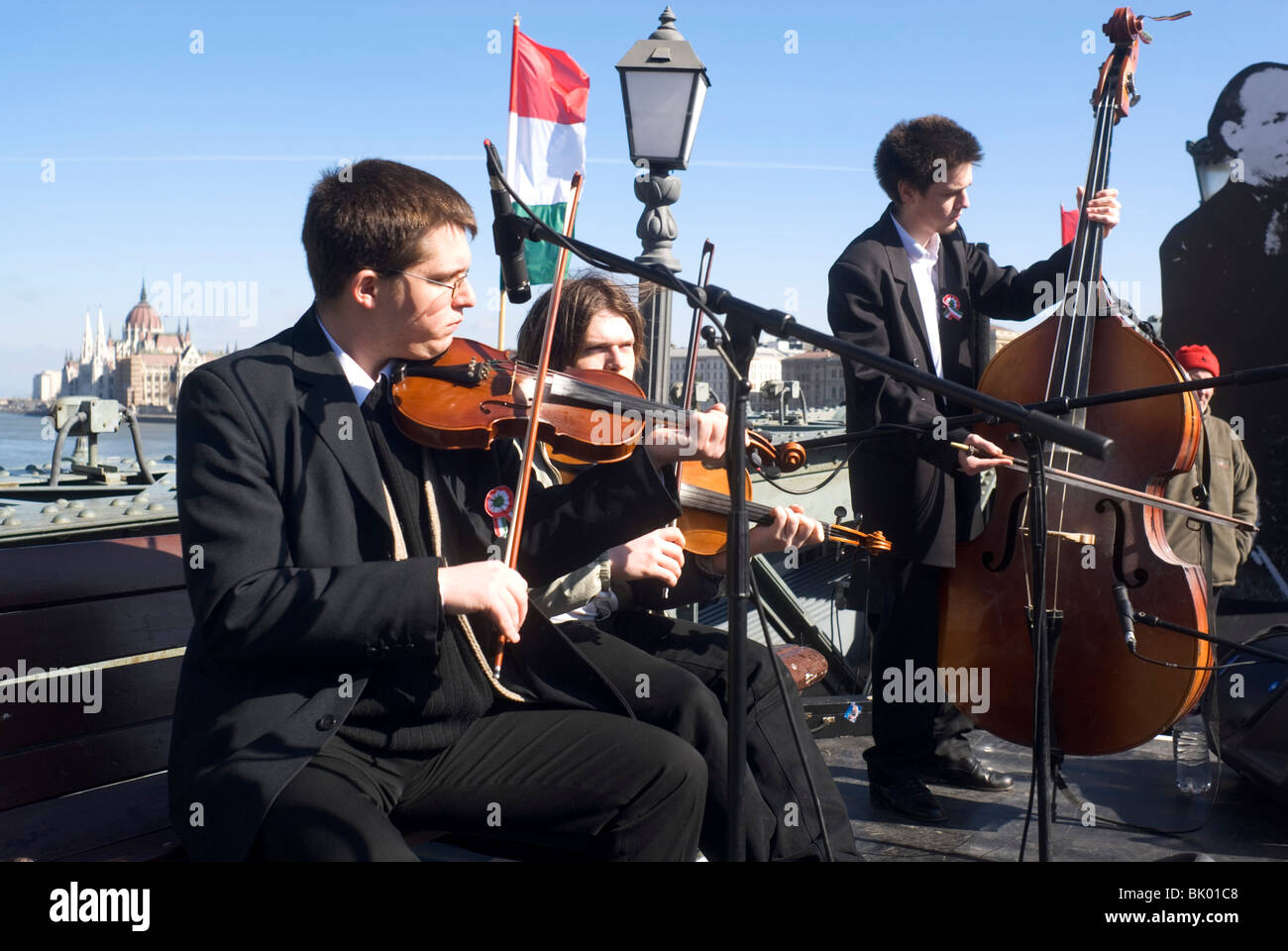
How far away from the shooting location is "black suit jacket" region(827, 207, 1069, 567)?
11.4 feet

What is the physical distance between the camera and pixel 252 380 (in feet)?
6.81

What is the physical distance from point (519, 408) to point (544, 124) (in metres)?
5.50

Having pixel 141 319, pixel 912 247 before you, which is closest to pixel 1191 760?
pixel 912 247

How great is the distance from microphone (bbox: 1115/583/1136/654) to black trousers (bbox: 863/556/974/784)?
0.56 meters

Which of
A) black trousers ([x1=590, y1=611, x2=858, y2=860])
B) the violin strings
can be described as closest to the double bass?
black trousers ([x1=590, y1=611, x2=858, y2=860])

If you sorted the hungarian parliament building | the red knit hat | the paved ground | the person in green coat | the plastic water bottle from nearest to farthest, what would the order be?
the paved ground → the plastic water bottle → the person in green coat → the red knit hat → the hungarian parliament building

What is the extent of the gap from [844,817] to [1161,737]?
2.25 meters

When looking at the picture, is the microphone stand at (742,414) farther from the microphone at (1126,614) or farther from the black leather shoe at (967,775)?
the black leather shoe at (967,775)

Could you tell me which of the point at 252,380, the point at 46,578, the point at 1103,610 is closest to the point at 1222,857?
the point at 1103,610

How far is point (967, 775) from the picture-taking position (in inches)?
151

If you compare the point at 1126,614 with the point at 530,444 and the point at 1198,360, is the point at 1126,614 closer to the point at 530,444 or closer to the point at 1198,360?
the point at 530,444

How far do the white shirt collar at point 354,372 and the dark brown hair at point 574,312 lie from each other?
2.47ft

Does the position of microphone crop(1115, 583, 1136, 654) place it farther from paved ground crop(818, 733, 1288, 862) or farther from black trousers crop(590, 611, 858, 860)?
black trousers crop(590, 611, 858, 860)

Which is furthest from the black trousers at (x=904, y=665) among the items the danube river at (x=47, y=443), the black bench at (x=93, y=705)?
the danube river at (x=47, y=443)
